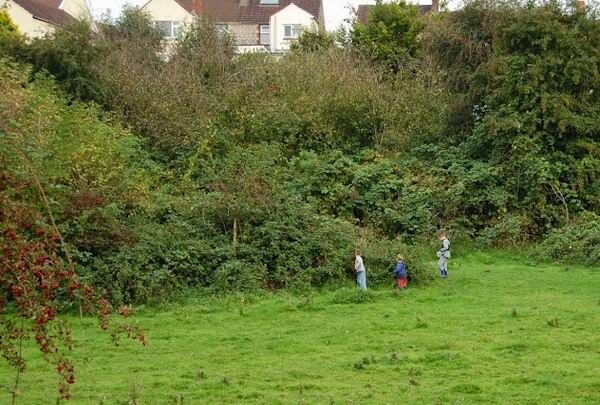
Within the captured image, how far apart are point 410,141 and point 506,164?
4150mm

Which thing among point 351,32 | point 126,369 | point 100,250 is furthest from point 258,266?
point 351,32

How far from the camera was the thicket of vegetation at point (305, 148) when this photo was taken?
786 inches

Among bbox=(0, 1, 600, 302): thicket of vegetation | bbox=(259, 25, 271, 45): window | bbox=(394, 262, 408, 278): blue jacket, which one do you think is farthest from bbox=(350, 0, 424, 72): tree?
bbox=(394, 262, 408, 278): blue jacket

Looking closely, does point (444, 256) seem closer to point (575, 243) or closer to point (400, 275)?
point (400, 275)

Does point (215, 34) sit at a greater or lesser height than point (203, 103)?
greater

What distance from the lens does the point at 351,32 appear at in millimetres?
43562

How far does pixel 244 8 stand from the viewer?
204 ft

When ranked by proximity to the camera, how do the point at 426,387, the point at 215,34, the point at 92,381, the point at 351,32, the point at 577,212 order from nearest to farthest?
the point at 426,387 < the point at 92,381 < the point at 577,212 < the point at 215,34 < the point at 351,32

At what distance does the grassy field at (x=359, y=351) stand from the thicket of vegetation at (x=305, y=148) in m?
1.97

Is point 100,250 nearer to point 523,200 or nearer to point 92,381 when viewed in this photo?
point 92,381

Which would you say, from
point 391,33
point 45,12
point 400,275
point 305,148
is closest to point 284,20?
point 45,12

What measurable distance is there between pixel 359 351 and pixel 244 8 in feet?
170

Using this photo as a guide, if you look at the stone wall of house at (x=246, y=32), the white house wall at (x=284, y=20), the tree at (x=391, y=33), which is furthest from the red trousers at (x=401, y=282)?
the stone wall of house at (x=246, y=32)

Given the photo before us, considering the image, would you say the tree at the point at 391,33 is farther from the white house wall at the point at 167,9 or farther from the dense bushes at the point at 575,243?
the white house wall at the point at 167,9
